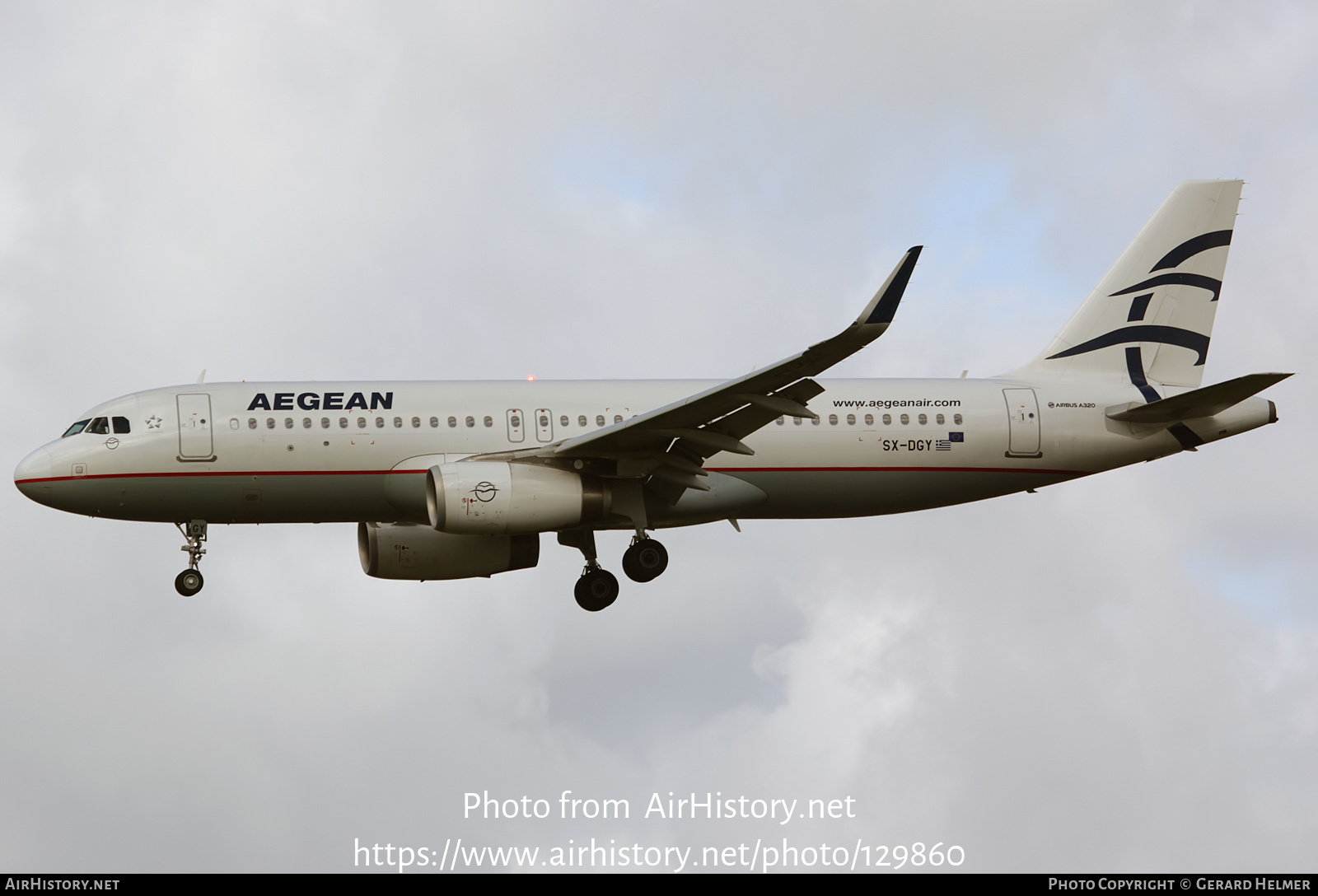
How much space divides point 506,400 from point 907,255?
9.62m

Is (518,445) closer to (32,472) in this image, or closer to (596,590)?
(596,590)

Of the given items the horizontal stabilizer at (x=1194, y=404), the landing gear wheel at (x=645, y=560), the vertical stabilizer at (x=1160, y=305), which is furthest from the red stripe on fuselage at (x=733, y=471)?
the vertical stabilizer at (x=1160, y=305)

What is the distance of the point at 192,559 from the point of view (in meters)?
31.5

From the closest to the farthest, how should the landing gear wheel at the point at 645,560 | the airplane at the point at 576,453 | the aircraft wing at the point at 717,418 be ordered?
the aircraft wing at the point at 717,418
the airplane at the point at 576,453
the landing gear wheel at the point at 645,560

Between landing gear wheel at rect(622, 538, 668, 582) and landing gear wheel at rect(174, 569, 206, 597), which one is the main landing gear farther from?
landing gear wheel at rect(174, 569, 206, 597)

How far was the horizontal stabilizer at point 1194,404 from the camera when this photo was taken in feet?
102

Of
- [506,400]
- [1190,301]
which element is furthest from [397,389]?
[1190,301]

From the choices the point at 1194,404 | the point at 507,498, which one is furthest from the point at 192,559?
the point at 1194,404

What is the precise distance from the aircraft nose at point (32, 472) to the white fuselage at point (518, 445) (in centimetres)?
3

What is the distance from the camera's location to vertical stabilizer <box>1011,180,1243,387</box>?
3484 centimetres

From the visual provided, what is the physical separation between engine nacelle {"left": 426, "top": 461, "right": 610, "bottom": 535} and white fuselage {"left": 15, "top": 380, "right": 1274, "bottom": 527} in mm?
1245

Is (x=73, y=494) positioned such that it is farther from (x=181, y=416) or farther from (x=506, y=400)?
(x=506, y=400)

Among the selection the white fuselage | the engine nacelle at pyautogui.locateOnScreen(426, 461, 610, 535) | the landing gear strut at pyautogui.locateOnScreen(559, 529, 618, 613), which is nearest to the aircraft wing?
the engine nacelle at pyautogui.locateOnScreen(426, 461, 610, 535)

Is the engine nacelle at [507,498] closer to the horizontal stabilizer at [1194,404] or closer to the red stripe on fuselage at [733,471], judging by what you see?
the red stripe on fuselage at [733,471]
